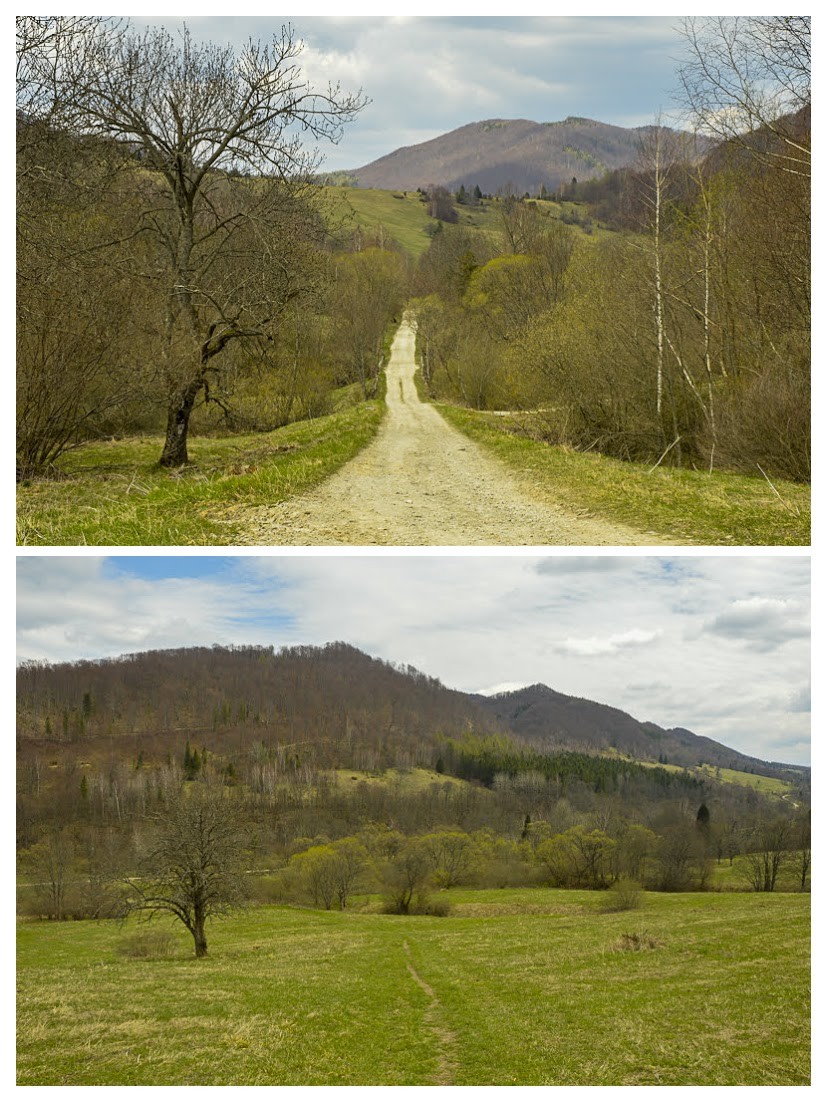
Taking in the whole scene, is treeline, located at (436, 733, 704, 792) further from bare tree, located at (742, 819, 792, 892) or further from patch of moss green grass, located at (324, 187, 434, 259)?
patch of moss green grass, located at (324, 187, 434, 259)

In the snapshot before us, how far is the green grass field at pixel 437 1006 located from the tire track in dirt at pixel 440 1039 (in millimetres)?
72

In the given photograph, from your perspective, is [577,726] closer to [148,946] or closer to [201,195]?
[148,946]

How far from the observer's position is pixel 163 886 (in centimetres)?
2947

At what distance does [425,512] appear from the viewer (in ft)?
39.2

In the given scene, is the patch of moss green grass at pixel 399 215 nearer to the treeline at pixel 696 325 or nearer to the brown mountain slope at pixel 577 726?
the brown mountain slope at pixel 577 726

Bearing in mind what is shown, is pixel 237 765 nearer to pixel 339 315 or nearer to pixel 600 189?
pixel 339 315

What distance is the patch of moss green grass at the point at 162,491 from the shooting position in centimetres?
1004

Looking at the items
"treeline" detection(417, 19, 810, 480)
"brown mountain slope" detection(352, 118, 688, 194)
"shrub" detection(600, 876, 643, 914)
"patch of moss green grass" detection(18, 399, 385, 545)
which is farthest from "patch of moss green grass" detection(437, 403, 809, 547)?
"shrub" detection(600, 876, 643, 914)

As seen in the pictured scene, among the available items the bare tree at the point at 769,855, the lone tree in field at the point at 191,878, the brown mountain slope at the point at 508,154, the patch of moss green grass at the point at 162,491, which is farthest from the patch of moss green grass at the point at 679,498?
the bare tree at the point at 769,855

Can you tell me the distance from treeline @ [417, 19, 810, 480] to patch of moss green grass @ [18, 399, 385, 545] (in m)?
7.81

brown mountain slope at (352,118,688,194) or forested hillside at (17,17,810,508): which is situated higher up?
brown mountain slope at (352,118,688,194)

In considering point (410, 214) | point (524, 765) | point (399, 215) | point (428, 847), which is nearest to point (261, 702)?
point (428, 847)

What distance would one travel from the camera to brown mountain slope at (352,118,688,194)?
31.9m

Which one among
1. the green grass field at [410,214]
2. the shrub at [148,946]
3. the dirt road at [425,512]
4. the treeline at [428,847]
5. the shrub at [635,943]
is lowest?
the treeline at [428,847]
